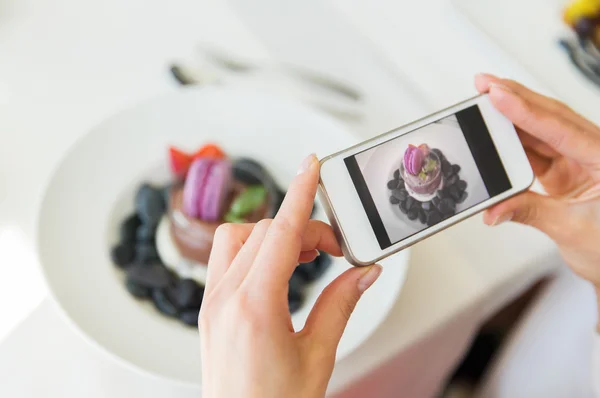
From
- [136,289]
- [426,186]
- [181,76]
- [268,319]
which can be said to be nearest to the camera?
[268,319]

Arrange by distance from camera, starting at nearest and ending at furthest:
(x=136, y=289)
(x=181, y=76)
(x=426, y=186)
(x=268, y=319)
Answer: (x=268, y=319) → (x=426, y=186) → (x=136, y=289) → (x=181, y=76)

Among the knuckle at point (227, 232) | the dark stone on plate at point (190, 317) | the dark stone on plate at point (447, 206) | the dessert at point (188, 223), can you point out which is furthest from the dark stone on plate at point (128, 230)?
the dark stone on plate at point (447, 206)

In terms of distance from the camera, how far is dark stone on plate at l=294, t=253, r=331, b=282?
1.78 feet

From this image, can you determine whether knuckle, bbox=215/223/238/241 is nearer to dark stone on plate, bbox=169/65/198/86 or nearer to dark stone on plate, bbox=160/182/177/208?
dark stone on plate, bbox=160/182/177/208

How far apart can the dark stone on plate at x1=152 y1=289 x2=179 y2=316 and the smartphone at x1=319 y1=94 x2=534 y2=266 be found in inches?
8.0

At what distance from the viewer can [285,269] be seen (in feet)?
1.09

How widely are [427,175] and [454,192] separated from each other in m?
0.03

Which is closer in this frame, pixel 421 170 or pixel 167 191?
pixel 421 170

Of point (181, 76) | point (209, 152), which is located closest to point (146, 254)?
point (209, 152)

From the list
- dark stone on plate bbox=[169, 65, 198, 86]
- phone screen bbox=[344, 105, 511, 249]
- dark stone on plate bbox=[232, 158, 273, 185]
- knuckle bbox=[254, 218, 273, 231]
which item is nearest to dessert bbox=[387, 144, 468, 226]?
phone screen bbox=[344, 105, 511, 249]

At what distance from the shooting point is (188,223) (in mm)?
551

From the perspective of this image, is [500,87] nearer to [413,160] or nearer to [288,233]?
[413,160]

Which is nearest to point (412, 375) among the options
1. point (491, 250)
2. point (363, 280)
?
point (491, 250)

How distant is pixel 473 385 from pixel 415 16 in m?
0.65
